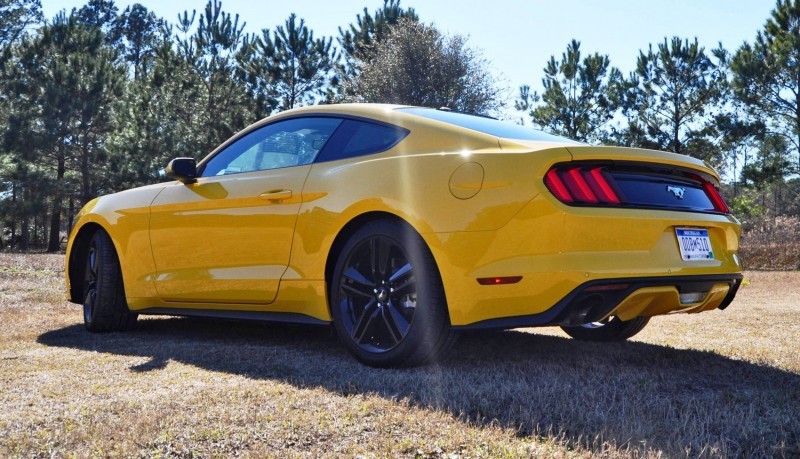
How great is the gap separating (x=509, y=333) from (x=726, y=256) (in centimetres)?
Result: 178

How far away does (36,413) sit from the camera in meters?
2.99

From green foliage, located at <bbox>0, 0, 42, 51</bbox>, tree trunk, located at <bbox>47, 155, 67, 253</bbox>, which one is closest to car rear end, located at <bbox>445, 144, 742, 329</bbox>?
tree trunk, located at <bbox>47, 155, 67, 253</bbox>

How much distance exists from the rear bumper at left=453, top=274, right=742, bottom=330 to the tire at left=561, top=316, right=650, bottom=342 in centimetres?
107

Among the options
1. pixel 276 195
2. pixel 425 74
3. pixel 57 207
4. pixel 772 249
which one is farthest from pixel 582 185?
pixel 57 207

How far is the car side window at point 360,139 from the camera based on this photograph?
410cm

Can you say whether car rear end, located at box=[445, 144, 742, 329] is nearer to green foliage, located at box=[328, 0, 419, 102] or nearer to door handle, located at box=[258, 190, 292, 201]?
door handle, located at box=[258, 190, 292, 201]

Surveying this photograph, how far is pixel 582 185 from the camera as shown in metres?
3.46

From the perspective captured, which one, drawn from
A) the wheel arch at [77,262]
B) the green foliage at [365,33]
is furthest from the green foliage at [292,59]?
the wheel arch at [77,262]

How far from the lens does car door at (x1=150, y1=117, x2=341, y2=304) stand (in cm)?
437

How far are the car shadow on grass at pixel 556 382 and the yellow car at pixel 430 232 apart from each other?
242 millimetres

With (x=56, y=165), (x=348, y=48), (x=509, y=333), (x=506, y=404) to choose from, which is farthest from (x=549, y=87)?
(x=506, y=404)

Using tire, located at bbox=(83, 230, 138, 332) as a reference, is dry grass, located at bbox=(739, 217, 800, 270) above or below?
below

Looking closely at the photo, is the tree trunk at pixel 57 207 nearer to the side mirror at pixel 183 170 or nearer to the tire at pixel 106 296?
the tire at pixel 106 296

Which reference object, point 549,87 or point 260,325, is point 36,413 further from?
point 549,87
